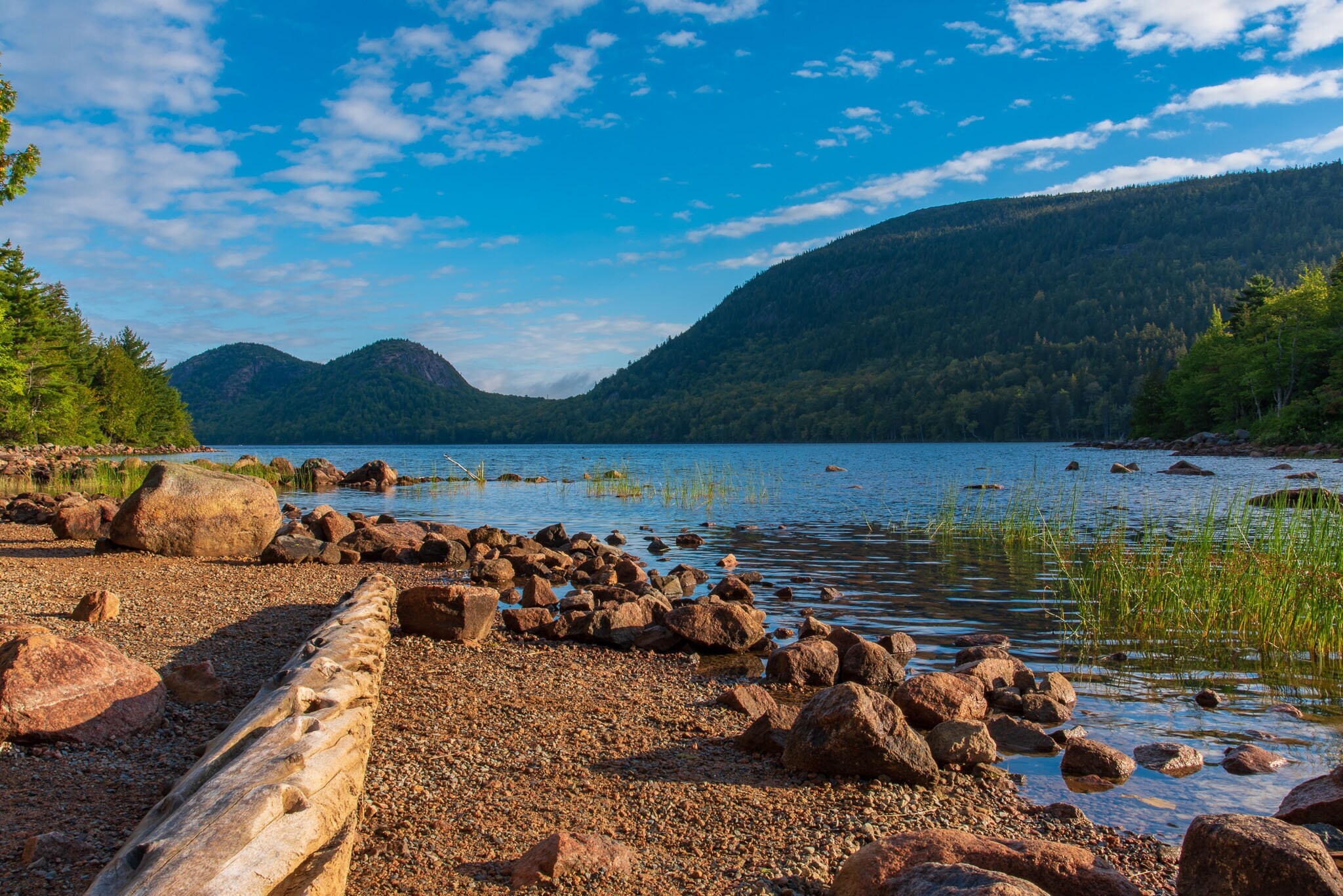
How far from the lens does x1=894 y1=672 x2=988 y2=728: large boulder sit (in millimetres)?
6648

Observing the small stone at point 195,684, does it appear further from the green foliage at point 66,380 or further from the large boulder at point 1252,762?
the green foliage at point 66,380

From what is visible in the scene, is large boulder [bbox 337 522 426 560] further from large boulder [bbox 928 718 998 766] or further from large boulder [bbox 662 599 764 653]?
large boulder [bbox 928 718 998 766]

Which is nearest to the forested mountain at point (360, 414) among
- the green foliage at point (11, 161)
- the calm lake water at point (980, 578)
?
the calm lake water at point (980, 578)

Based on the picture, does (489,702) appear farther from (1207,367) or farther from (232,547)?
(1207,367)

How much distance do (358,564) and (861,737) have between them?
12.3 metres

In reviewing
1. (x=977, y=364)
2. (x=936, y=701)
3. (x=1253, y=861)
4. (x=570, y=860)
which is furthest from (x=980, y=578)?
(x=977, y=364)

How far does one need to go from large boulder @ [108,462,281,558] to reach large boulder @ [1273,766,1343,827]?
49.2 feet

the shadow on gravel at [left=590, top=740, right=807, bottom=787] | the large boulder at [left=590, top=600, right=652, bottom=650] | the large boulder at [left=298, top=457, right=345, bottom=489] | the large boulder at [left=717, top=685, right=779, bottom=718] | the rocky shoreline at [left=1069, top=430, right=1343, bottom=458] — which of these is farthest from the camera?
the rocky shoreline at [left=1069, top=430, right=1343, bottom=458]

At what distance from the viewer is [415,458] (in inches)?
3346

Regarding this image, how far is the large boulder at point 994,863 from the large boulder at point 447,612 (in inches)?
242

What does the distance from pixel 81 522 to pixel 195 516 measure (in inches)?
187

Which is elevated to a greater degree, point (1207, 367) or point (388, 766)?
point (1207, 367)

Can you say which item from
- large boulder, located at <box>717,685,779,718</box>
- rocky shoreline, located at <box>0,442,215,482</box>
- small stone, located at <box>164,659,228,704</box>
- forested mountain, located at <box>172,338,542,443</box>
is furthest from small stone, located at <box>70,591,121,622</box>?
forested mountain, located at <box>172,338,542,443</box>

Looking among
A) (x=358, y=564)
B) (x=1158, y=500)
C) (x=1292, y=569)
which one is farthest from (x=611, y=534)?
(x=1158, y=500)
